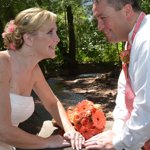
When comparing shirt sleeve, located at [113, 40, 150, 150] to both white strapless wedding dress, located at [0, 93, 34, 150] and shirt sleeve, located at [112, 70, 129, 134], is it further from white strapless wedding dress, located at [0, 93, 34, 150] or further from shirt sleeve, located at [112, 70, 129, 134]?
white strapless wedding dress, located at [0, 93, 34, 150]

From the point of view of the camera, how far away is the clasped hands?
101 inches

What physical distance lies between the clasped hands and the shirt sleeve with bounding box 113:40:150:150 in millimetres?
89

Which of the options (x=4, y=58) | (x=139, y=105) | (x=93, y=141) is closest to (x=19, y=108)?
(x=4, y=58)

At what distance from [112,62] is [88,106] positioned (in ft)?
49.7

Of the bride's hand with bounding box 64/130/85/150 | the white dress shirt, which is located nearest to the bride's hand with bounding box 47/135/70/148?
the bride's hand with bounding box 64/130/85/150

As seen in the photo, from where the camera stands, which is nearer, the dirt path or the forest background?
the dirt path

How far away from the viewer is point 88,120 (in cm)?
301

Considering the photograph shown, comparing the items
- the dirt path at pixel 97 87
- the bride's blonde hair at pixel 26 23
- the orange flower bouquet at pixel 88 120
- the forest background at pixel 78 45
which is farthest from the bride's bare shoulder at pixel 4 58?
the forest background at pixel 78 45

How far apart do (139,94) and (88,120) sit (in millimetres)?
744

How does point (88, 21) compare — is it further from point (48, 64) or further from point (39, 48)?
point (39, 48)

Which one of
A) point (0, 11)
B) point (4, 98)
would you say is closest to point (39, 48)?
point (4, 98)

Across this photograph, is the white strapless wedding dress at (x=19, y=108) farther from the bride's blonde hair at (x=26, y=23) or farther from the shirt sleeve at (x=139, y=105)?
the shirt sleeve at (x=139, y=105)

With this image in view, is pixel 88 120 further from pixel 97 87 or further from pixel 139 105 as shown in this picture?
pixel 97 87

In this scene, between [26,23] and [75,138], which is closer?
[75,138]
